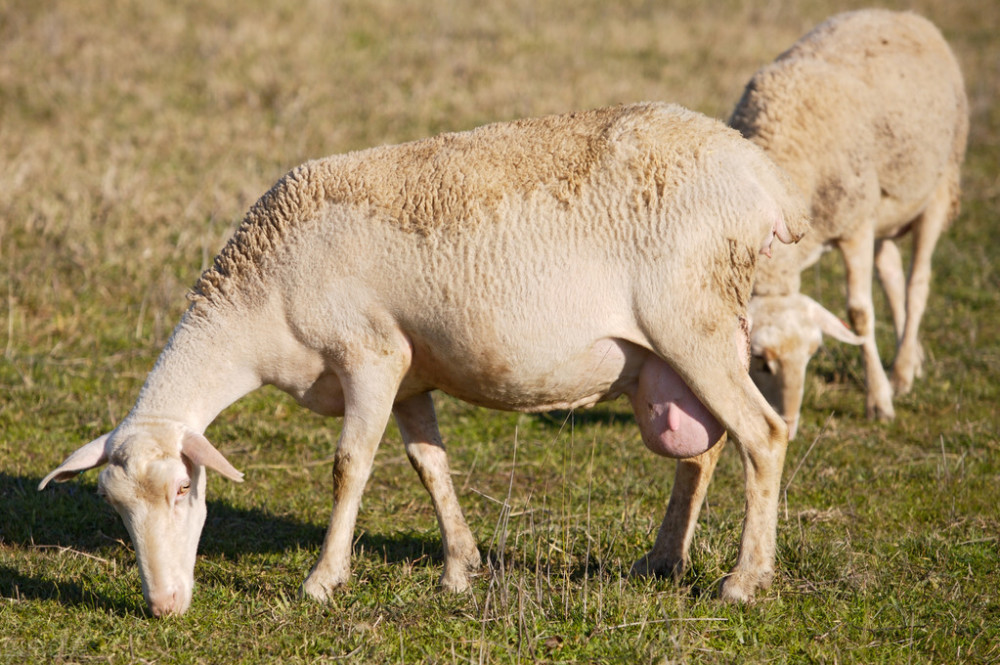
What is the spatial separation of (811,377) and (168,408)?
15.6 feet

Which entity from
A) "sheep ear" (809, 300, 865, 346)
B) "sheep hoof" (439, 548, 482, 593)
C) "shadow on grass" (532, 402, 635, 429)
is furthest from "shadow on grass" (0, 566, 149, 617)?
"sheep ear" (809, 300, 865, 346)

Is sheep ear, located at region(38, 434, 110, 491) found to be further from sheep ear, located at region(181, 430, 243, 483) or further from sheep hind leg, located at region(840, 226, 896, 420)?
sheep hind leg, located at region(840, 226, 896, 420)

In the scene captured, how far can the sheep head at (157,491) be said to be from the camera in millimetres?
4082

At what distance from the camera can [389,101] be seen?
483 inches

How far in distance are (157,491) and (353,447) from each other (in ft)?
2.47

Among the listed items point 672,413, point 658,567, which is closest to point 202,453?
point 672,413

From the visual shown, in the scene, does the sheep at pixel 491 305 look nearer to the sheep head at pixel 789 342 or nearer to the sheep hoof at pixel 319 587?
the sheep hoof at pixel 319 587

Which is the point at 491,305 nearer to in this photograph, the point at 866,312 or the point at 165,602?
the point at 165,602

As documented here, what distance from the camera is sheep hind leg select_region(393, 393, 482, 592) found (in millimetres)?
4645

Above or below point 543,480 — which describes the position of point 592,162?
above

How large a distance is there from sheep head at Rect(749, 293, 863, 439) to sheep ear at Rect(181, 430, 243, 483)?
3369mm

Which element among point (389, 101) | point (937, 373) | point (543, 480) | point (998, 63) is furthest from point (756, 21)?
point (543, 480)

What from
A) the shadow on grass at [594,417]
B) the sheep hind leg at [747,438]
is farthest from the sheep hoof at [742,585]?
the shadow on grass at [594,417]

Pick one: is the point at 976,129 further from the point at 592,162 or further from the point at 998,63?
the point at 592,162
